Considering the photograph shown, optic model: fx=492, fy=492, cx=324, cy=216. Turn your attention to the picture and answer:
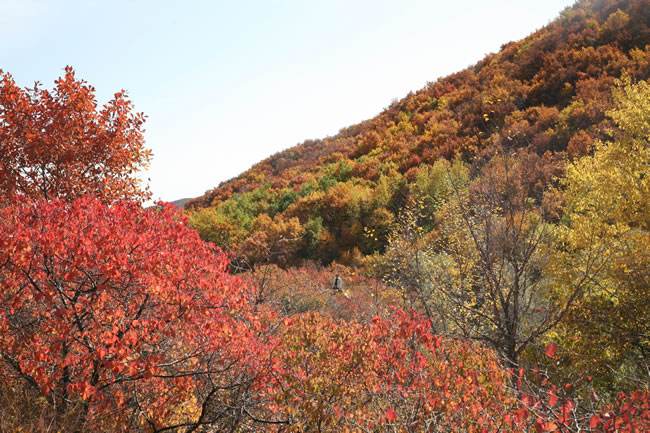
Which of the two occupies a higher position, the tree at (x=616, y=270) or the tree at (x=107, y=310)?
the tree at (x=107, y=310)

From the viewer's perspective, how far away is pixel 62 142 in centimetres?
823

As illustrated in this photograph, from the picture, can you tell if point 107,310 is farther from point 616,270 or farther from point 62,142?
point 616,270

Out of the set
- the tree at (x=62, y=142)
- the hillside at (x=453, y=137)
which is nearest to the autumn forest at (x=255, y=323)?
the tree at (x=62, y=142)

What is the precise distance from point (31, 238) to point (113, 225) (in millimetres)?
785

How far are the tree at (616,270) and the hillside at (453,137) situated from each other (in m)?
11.2

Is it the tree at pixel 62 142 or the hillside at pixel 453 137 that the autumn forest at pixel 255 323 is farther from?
the hillside at pixel 453 137

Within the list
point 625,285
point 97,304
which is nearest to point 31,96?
point 97,304

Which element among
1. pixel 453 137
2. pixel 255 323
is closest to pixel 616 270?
pixel 255 323

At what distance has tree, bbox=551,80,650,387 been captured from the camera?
31.5 feet

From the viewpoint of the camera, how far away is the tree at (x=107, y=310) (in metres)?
5.02

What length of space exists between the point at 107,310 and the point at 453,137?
3207 centimetres

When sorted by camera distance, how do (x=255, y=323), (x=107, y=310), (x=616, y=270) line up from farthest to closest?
(x=616, y=270), (x=255, y=323), (x=107, y=310)

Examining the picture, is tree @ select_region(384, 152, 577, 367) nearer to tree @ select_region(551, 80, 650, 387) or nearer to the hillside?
tree @ select_region(551, 80, 650, 387)

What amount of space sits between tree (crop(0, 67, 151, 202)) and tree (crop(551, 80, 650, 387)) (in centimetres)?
878
